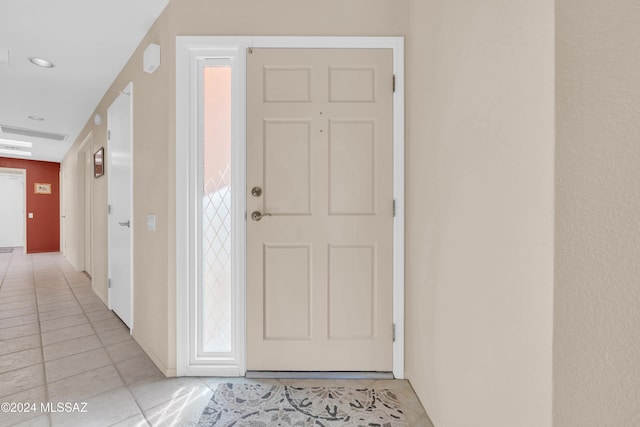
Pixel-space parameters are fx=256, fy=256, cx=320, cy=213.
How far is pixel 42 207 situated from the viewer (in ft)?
20.2

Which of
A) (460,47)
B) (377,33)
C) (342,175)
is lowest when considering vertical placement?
(342,175)

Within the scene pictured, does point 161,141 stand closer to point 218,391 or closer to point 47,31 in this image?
point 47,31

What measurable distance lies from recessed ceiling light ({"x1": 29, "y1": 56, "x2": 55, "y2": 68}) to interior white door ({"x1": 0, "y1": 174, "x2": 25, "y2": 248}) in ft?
23.4

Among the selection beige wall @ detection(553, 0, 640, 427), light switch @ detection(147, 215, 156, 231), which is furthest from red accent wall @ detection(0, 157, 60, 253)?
beige wall @ detection(553, 0, 640, 427)

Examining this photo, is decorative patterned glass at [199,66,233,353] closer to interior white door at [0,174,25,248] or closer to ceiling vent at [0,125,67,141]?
ceiling vent at [0,125,67,141]

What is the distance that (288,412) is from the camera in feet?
4.18

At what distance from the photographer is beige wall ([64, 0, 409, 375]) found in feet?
5.01

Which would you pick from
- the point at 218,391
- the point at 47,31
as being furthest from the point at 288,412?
the point at 47,31

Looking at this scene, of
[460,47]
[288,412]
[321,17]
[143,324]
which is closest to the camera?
[460,47]

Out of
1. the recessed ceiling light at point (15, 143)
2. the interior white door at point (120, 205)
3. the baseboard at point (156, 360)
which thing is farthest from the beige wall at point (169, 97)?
the recessed ceiling light at point (15, 143)

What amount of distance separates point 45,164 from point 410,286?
865 cm

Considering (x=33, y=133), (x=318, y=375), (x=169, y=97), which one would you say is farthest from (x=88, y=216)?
(x=318, y=375)

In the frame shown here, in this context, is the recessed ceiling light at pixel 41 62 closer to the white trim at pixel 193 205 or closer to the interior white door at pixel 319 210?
the white trim at pixel 193 205

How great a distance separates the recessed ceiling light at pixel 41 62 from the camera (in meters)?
2.21
